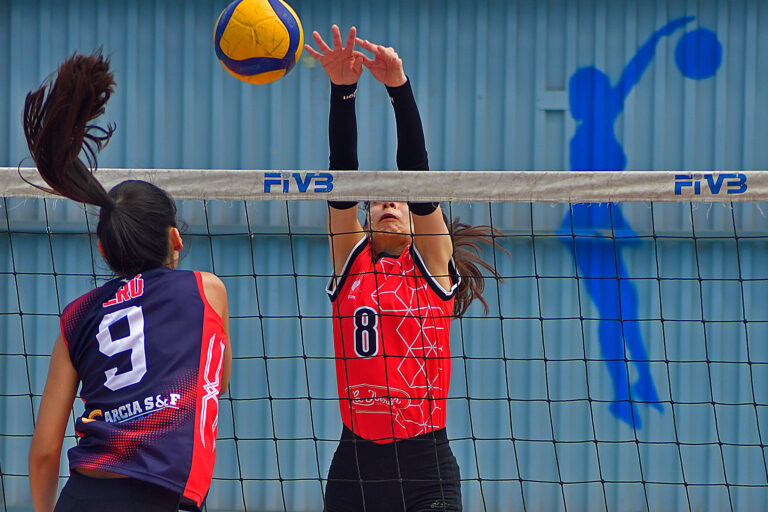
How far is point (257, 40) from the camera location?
3207mm

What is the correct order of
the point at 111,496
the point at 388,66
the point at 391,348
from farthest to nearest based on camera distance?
the point at 391,348, the point at 388,66, the point at 111,496

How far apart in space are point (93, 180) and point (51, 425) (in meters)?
0.57

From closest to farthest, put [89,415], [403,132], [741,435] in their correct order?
[89,415] → [403,132] → [741,435]

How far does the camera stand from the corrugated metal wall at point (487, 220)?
5.33m

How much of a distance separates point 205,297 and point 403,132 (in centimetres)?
98

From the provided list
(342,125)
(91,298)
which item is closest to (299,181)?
(342,125)

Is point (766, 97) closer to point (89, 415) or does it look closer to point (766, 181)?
point (766, 181)

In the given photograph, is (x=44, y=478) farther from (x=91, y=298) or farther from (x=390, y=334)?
(x=390, y=334)

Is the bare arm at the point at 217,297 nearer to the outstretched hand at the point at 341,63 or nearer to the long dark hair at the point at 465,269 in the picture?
the outstretched hand at the point at 341,63

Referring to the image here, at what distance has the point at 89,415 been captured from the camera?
6.20 ft

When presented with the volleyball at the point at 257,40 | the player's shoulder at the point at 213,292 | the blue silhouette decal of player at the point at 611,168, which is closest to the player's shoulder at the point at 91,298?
the player's shoulder at the point at 213,292

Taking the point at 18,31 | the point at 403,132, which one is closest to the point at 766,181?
the point at 403,132

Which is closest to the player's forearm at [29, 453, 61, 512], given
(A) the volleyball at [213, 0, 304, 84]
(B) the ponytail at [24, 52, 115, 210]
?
(B) the ponytail at [24, 52, 115, 210]

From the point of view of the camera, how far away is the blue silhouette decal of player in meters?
5.32
